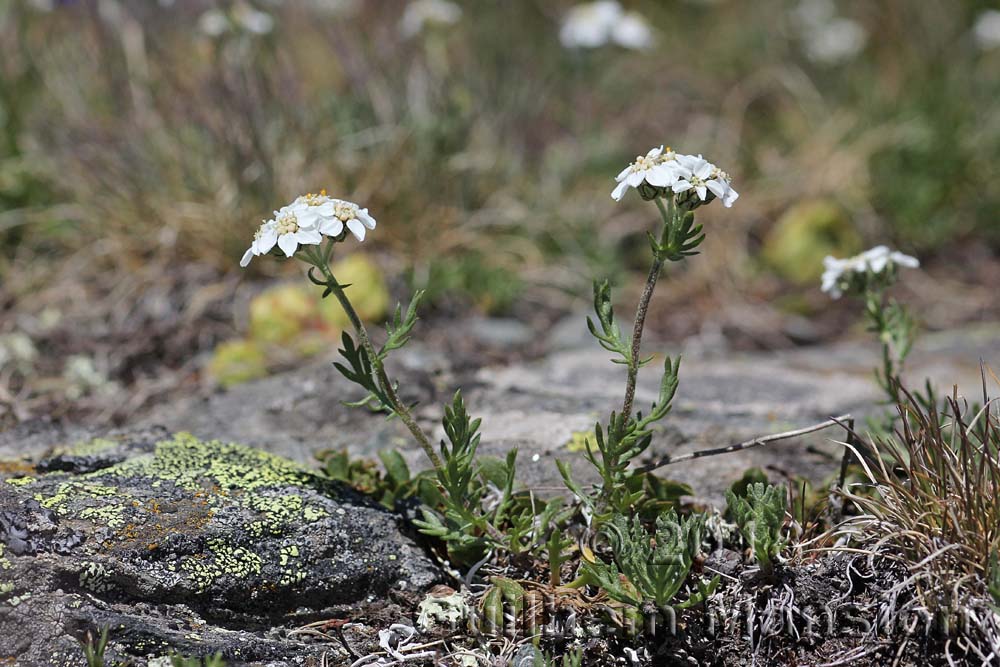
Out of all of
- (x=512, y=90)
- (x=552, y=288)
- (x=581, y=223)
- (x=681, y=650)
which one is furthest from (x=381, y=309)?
(x=681, y=650)

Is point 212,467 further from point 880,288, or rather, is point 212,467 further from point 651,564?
point 880,288

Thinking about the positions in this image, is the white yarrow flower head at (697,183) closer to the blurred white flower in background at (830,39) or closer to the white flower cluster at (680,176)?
the white flower cluster at (680,176)

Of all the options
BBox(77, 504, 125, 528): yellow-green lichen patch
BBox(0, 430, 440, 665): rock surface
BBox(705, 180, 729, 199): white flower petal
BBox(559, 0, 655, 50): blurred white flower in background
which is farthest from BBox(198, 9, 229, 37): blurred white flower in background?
BBox(705, 180, 729, 199): white flower petal

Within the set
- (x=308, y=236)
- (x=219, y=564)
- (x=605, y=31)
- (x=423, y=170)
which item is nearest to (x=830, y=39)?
(x=605, y=31)

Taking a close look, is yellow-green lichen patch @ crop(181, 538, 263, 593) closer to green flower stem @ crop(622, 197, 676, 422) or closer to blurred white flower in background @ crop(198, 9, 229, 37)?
green flower stem @ crop(622, 197, 676, 422)

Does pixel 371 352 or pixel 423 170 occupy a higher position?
pixel 423 170

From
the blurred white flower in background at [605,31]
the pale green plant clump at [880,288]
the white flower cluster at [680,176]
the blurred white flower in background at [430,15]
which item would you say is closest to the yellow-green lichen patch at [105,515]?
the white flower cluster at [680,176]
